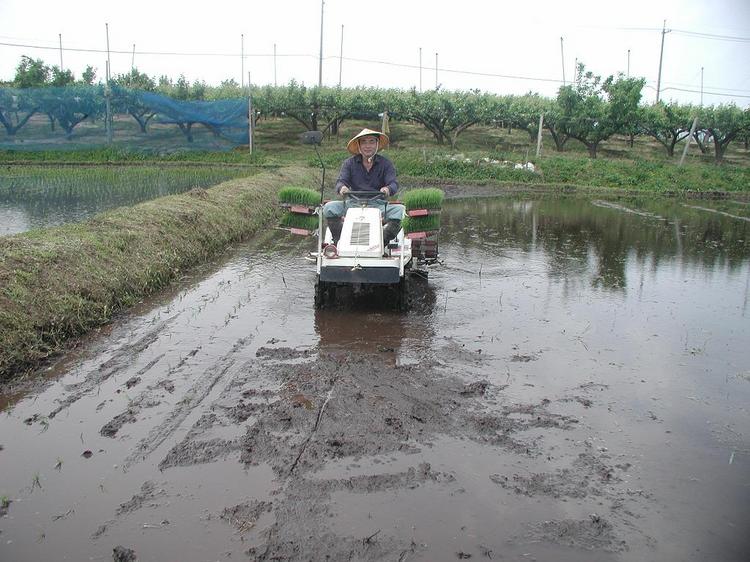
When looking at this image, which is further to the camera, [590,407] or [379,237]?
[379,237]

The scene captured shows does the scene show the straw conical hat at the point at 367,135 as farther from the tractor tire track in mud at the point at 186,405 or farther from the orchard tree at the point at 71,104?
the orchard tree at the point at 71,104

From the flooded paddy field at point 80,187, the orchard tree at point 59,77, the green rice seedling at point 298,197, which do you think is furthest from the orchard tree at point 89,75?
the green rice seedling at point 298,197

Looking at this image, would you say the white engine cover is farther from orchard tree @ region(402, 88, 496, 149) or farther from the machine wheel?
orchard tree @ region(402, 88, 496, 149)

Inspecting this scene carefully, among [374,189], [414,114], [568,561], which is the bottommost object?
[568,561]

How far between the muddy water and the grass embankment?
320 millimetres

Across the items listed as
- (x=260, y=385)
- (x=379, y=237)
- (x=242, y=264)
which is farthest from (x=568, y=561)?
(x=242, y=264)

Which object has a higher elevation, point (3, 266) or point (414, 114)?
point (414, 114)

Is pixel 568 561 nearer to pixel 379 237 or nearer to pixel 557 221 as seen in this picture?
pixel 379 237

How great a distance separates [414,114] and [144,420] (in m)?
31.0

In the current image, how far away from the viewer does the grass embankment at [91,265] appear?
568 cm

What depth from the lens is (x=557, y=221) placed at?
15.9 metres

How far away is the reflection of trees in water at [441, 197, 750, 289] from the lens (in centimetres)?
1103

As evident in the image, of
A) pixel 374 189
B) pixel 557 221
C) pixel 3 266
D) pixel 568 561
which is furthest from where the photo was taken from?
pixel 557 221

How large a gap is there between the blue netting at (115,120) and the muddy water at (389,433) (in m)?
20.9
